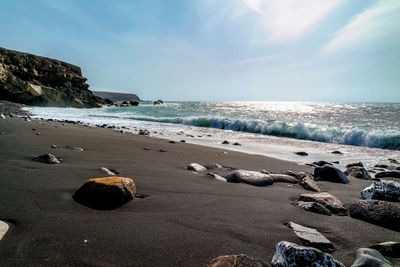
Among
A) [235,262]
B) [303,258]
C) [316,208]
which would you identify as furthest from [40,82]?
[303,258]

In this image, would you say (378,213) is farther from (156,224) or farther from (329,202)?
(156,224)

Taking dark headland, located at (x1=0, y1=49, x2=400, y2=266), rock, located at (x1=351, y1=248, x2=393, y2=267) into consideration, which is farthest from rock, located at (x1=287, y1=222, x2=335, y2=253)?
rock, located at (x1=351, y1=248, x2=393, y2=267)

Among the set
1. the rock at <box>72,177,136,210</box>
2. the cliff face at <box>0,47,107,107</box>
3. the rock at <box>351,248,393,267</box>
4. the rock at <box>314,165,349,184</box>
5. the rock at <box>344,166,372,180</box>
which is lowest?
the rock at <box>344,166,372,180</box>

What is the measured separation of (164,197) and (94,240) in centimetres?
87

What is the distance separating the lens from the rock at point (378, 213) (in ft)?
5.90

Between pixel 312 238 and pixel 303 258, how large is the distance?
18.7 inches

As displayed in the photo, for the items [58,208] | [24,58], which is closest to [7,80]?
[24,58]

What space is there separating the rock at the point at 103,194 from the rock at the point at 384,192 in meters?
2.67

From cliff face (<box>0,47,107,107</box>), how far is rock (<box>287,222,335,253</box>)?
3724 cm

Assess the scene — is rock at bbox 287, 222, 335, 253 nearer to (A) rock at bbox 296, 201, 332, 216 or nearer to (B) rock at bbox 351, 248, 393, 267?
(B) rock at bbox 351, 248, 393, 267

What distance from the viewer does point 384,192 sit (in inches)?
99.4

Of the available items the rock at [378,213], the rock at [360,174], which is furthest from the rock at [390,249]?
the rock at [360,174]

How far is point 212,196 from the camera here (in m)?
2.29

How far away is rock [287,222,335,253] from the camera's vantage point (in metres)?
Result: 1.44
